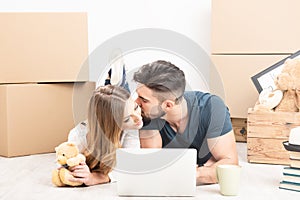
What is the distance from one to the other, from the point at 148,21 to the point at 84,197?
136 cm

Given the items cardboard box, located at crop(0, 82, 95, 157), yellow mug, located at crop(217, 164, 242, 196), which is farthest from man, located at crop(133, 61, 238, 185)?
cardboard box, located at crop(0, 82, 95, 157)

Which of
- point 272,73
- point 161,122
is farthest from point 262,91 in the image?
point 161,122

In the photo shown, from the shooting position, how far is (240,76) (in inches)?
93.4

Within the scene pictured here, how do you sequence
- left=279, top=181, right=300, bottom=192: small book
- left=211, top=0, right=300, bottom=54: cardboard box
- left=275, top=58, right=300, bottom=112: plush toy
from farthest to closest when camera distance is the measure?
Result: left=211, top=0, right=300, bottom=54: cardboard box
left=275, top=58, right=300, bottom=112: plush toy
left=279, top=181, right=300, bottom=192: small book

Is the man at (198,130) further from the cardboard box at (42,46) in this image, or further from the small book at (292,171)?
the cardboard box at (42,46)

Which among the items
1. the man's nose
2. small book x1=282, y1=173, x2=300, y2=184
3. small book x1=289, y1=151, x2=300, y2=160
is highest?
the man's nose

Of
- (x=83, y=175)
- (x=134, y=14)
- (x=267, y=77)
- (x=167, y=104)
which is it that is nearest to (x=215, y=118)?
(x=167, y=104)

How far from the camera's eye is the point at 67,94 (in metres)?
2.18

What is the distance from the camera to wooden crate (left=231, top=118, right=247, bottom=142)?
2434 millimetres

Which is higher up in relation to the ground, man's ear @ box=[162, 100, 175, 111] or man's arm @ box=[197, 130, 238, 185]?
man's ear @ box=[162, 100, 175, 111]

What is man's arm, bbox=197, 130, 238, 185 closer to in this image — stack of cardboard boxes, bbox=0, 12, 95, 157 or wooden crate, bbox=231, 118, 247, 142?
stack of cardboard boxes, bbox=0, 12, 95, 157

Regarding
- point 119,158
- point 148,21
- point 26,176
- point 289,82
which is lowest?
point 26,176

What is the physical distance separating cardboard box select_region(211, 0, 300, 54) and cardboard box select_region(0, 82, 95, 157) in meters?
0.73

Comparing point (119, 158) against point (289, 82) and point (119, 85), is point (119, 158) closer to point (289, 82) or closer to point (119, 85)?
point (119, 85)
